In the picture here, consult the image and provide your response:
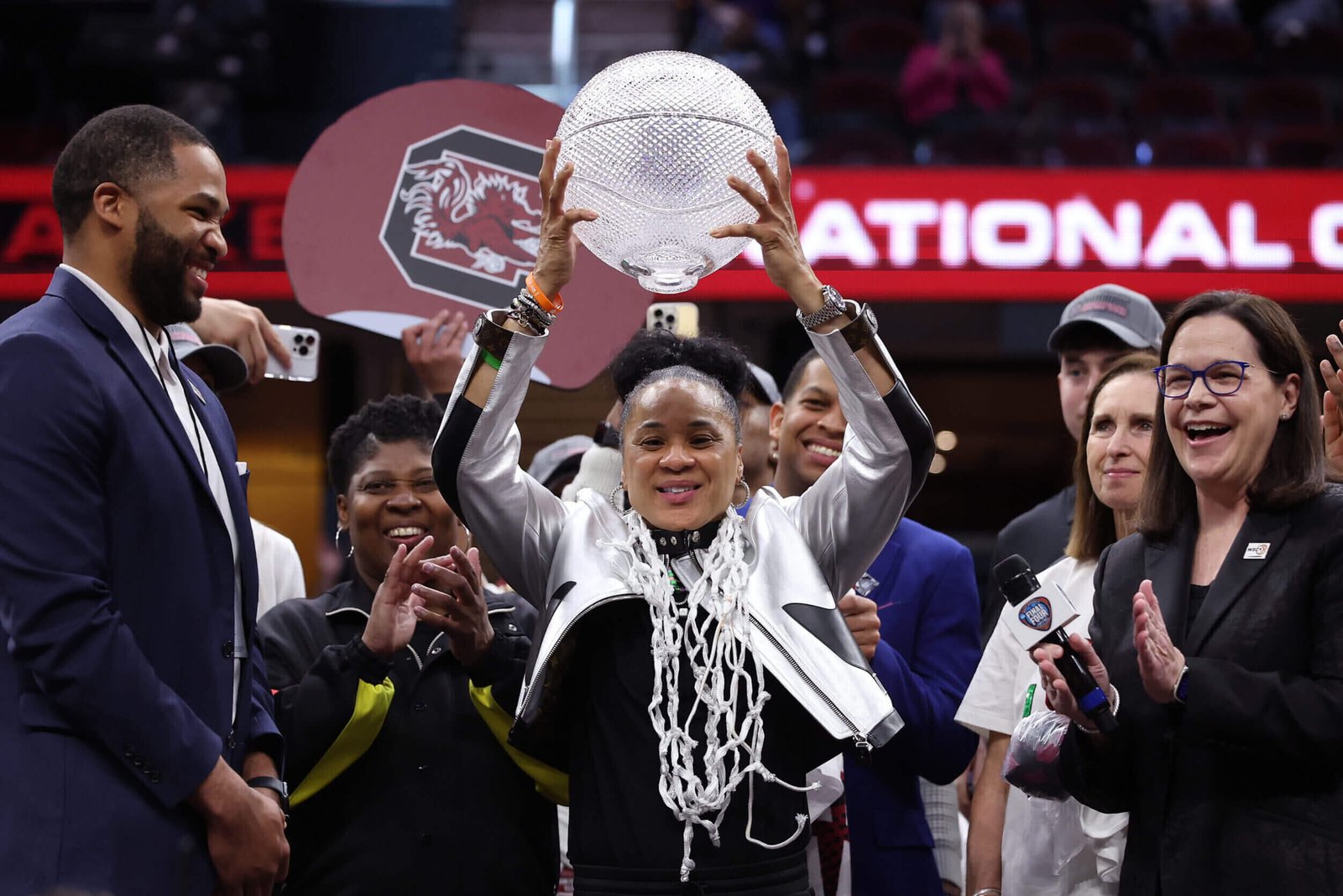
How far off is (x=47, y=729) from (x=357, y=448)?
113 centimetres

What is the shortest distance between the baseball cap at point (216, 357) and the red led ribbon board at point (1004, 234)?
4482mm

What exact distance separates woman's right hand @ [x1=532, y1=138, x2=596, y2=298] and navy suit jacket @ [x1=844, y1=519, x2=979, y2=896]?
904 millimetres

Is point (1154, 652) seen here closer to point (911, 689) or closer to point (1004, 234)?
point (911, 689)

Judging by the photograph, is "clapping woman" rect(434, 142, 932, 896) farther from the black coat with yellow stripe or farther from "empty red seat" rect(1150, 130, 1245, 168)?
"empty red seat" rect(1150, 130, 1245, 168)

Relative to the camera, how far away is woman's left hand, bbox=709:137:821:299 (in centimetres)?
251

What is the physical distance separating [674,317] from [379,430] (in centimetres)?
66

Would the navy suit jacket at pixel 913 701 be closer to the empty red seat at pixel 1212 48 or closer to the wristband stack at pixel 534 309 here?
the wristband stack at pixel 534 309

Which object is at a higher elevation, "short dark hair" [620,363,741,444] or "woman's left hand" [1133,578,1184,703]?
"short dark hair" [620,363,741,444]

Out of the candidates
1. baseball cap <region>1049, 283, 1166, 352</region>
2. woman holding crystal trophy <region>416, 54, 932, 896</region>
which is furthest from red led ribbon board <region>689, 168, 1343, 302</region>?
woman holding crystal trophy <region>416, 54, 932, 896</region>

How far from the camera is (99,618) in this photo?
2.03m

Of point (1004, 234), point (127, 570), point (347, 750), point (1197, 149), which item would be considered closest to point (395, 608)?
point (347, 750)

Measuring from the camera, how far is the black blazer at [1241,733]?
2334 mm

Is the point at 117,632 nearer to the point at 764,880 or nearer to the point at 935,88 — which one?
the point at 764,880

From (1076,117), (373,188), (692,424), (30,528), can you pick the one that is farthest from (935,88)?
(30,528)
